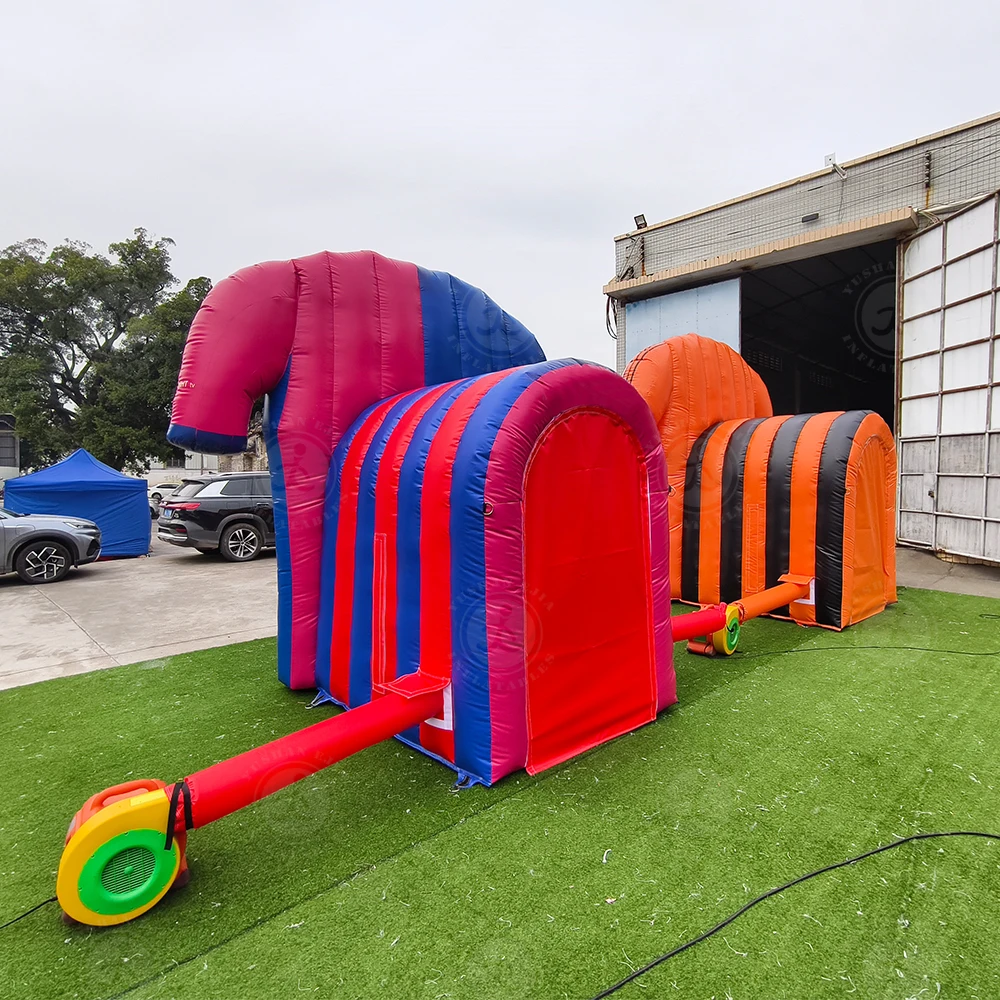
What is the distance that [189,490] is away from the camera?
11234 mm

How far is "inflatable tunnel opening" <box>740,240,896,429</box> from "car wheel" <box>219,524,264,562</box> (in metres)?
9.61

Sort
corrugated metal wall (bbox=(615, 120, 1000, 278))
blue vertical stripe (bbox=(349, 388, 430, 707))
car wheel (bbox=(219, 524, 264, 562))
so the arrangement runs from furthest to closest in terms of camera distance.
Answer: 1. car wheel (bbox=(219, 524, 264, 562))
2. corrugated metal wall (bbox=(615, 120, 1000, 278))
3. blue vertical stripe (bbox=(349, 388, 430, 707))

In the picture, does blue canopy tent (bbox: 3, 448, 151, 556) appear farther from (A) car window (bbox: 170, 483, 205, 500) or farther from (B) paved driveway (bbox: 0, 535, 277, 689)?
(B) paved driveway (bbox: 0, 535, 277, 689)

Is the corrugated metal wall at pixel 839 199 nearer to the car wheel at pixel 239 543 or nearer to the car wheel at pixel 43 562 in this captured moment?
the car wheel at pixel 239 543

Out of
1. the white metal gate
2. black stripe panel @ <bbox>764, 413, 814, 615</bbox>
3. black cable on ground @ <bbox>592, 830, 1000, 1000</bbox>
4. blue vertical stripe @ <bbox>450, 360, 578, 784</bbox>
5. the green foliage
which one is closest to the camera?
black cable on ground @ <bbox>592, 830, 1000, 1000</bbox>

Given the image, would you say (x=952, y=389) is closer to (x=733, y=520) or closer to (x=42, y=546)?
(x=733, y=520)

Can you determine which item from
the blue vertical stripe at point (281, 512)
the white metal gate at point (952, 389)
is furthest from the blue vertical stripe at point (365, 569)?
the white metal gate at point (952, 389)

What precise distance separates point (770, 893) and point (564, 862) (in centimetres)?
69

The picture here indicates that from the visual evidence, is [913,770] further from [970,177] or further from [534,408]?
[970,177]

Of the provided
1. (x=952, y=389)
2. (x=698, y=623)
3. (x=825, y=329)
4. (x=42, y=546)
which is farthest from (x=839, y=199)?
(x=42, y=546)

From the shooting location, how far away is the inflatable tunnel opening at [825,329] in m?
12.2

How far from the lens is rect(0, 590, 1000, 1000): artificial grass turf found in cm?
179

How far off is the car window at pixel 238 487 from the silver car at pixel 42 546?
2.19 meters

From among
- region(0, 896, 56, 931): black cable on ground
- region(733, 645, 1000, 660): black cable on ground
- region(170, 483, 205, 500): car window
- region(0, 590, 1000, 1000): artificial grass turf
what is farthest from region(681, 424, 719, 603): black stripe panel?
region(170, 483, 205, 500): car window
